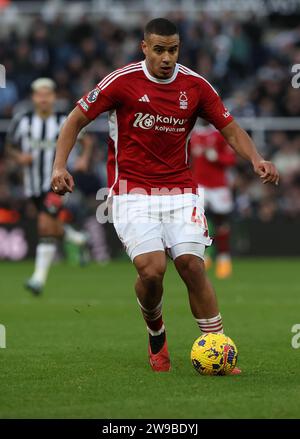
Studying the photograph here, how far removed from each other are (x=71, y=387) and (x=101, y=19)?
17444mm

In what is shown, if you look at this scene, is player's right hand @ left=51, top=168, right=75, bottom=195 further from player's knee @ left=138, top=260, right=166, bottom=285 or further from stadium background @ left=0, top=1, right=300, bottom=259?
stadium background @ left=0, top=1, right=300, bottom=259

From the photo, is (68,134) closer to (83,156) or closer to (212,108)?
(212,108)

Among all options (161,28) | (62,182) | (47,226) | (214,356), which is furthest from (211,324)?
(47,226)

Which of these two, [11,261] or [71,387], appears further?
[11,261]

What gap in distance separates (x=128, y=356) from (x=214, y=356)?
1.22 m

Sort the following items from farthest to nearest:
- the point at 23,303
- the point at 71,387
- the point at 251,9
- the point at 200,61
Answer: the point at 251,9
the point at 200,61
the point at 23,303
the point at 71,387

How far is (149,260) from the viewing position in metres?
6.93

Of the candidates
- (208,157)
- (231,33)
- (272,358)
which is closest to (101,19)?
(231,33)

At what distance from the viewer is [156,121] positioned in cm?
712

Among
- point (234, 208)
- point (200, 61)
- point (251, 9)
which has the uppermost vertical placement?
point (251, 9)

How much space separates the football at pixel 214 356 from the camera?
22.5 feet

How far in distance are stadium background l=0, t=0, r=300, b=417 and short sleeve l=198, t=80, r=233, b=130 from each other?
1683 millimetres

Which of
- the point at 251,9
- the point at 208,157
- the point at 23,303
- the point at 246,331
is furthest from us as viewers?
the point at 251,9

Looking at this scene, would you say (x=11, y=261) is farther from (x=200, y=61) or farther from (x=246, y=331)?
(x=246, y=331)
